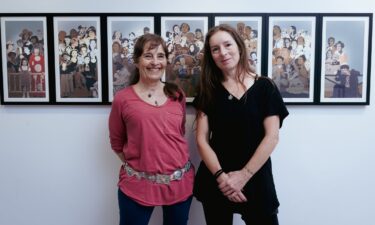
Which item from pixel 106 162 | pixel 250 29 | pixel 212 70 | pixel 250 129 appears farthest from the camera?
pixel 106 162

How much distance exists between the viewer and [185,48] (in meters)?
1.85

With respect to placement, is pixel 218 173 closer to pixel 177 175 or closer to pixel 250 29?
pixel 177 175

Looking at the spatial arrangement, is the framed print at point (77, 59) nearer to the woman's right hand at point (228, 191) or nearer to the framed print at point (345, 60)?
the woman's right hand at point (228, 191)

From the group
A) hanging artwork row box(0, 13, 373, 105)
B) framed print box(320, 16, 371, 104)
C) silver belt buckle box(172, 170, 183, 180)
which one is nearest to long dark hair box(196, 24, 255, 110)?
hanging artwork row box(0, 13, 373, 105)

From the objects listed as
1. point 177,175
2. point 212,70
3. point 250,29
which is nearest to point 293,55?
point 250,29

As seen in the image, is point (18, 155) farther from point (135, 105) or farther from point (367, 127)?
point (367, 127)

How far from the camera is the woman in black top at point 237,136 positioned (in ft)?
4.82

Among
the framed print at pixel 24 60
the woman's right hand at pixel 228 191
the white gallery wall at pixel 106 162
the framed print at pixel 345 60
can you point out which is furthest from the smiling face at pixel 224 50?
the framed print at pixel 24 60

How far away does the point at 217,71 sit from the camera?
63.3 inches

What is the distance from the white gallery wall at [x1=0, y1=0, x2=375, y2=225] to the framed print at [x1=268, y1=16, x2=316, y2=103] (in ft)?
0.39

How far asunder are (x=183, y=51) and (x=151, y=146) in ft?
2.13

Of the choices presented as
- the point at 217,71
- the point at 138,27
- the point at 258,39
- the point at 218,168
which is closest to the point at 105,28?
the point at 138,27

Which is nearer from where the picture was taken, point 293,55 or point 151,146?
point 151,146

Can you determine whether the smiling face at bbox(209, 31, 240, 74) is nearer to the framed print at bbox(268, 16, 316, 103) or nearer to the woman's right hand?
the framed print at bbox(268, 16, 316, 103)
